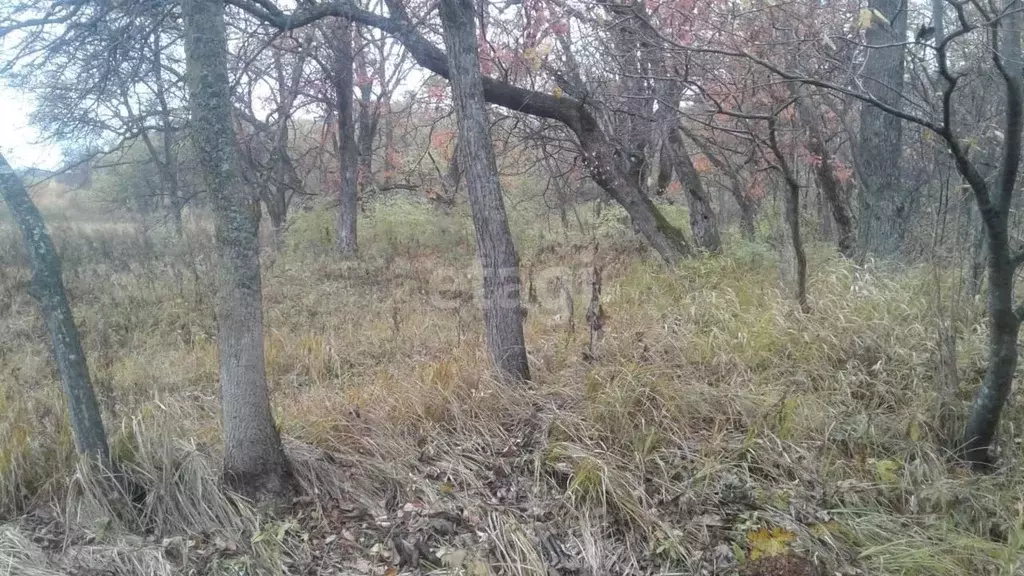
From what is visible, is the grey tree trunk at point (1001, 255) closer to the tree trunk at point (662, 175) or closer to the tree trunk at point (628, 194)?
the tree trunk at point (628, 194)

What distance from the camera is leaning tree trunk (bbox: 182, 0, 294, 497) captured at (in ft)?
9.61

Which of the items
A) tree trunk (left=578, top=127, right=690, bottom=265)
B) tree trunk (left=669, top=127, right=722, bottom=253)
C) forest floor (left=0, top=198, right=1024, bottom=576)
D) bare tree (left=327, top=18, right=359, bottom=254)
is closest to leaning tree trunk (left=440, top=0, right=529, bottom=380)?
forest floor (left=0, top=198, right=1024, bottom=576)

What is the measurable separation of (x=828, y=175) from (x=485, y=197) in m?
6.57

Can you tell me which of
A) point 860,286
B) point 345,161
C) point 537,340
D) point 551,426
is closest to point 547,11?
point 537,340

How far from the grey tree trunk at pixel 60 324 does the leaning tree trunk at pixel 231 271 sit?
758mm

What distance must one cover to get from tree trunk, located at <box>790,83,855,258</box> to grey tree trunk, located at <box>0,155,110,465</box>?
7.61 metres

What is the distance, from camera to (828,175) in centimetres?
891

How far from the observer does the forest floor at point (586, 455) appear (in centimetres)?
284

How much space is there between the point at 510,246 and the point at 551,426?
58.9 inches

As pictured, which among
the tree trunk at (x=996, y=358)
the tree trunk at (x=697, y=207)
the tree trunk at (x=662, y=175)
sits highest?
the tree trunk at (x=662, y=175)

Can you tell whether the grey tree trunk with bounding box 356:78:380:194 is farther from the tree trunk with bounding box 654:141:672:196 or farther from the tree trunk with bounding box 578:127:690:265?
the tree trunk with bounding box 578:127:690:265

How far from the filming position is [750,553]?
278cm

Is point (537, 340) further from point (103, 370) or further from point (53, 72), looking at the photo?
point (53, 72)

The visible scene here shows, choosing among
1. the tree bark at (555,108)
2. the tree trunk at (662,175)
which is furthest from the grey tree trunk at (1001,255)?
the tree trunk at (662,175)
